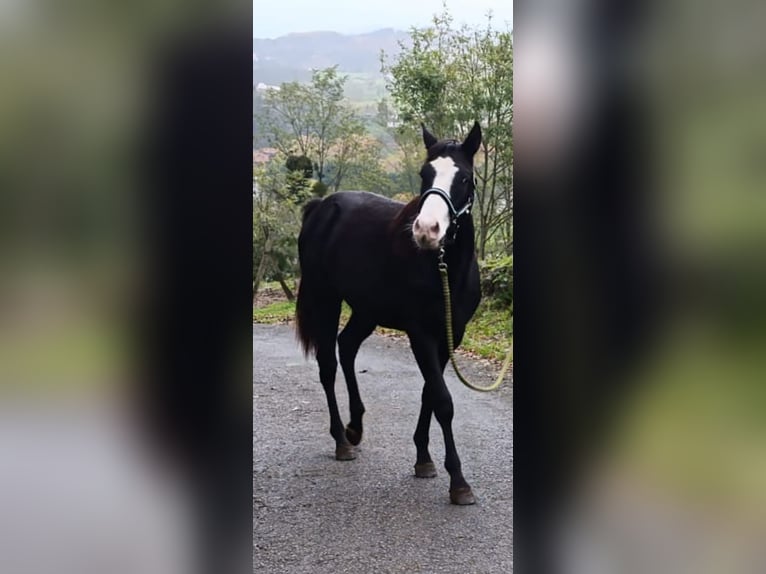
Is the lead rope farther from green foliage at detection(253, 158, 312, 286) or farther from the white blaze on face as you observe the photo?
green foliage at detection(253, 158, 312, 286)

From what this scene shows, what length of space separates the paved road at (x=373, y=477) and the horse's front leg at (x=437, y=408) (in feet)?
0.11

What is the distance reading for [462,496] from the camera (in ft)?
9.82

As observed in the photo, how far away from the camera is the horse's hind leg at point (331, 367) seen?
124 inches

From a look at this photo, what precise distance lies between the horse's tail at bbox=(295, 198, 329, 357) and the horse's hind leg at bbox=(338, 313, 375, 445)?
0.12 metres

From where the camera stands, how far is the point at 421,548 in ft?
9.55

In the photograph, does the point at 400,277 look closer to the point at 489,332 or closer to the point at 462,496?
the point at 489,332

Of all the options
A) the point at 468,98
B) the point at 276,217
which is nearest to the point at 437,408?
the point at 276,217

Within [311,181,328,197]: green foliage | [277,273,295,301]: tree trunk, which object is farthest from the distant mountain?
[277,273,295,301]: tree trunk

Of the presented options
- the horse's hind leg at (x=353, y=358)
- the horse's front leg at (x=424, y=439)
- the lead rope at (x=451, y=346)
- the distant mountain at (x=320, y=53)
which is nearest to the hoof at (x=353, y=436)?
the horse's hind leg at (x=353, y=358)

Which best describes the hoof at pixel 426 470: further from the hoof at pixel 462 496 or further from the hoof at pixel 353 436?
the hoof at pixel 353 436
